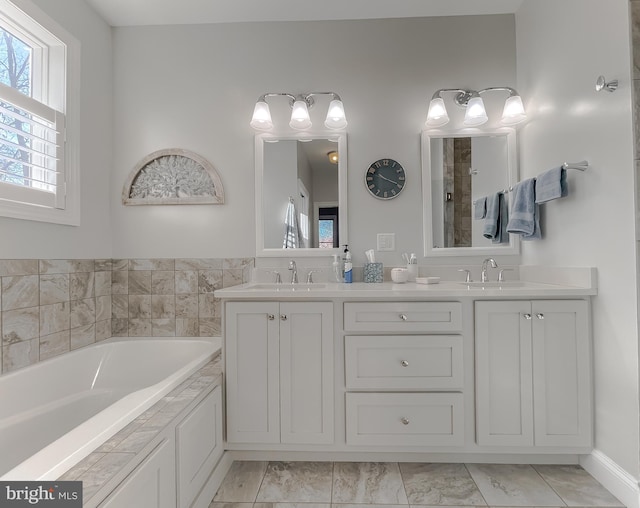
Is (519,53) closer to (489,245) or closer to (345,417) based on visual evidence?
(489,245)

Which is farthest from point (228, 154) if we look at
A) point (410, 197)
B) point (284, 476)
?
point (284, 476)

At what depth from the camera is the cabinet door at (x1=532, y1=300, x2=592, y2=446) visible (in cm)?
163

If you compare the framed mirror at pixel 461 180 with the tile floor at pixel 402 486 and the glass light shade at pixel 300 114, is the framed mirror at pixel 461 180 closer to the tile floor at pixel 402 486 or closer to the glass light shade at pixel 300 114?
the glass light shade at pixel 300 114

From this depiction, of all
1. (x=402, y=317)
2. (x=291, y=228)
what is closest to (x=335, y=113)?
(x=291, y=228)

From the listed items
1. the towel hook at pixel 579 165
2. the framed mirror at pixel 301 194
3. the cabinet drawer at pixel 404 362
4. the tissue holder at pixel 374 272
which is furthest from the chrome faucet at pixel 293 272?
the towel hook at pixel 579 165

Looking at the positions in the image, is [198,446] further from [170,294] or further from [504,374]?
[504,374]

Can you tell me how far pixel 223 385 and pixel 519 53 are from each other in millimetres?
2556

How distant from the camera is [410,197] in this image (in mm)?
2268

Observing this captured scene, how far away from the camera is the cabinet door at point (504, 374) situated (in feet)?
5.42

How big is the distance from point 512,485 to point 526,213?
1.30 metres

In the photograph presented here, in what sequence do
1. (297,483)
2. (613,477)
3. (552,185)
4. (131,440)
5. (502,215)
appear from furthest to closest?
(502,215)
(552,185)
(297,483)
(613,477)
(131,440)

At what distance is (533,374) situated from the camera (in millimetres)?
1646

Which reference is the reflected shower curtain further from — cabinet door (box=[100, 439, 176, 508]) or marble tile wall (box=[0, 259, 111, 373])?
cabinet door (box=[100, 439, 176, 508])

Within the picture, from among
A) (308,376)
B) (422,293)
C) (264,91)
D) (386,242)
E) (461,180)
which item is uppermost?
(264,91)
